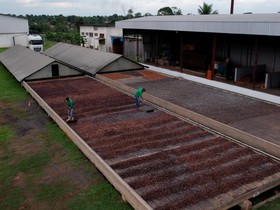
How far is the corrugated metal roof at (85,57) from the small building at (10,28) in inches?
870

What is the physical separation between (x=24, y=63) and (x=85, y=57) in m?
5.80

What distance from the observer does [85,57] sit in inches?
1191

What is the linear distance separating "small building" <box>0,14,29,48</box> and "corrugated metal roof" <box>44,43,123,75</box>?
22.1m

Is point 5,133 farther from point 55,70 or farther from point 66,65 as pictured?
point 66,65

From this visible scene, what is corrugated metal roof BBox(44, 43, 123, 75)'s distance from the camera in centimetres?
2692

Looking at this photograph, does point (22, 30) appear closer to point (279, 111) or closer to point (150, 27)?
point (150, 27)

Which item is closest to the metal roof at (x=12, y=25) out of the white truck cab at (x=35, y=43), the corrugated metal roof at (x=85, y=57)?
the white truck cab at (x=35, y=43)

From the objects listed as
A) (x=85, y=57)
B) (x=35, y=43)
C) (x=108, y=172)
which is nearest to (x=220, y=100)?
(x=108, y=172)

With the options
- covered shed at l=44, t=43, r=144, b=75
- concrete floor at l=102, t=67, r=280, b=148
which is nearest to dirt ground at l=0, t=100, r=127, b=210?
concrete floor at l=102, t=67, r=280, b=148

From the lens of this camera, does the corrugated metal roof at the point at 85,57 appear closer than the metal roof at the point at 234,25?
No

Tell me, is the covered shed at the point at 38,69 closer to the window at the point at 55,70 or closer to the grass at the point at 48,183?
the window at the point at 55,70

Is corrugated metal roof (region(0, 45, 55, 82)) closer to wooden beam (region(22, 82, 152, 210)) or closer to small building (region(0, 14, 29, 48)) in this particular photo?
wooden beam (region(22, 82, 152, 210))

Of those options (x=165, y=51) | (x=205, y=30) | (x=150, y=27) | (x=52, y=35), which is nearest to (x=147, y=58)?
(x=165, y=51)

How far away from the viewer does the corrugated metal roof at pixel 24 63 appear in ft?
80.4
